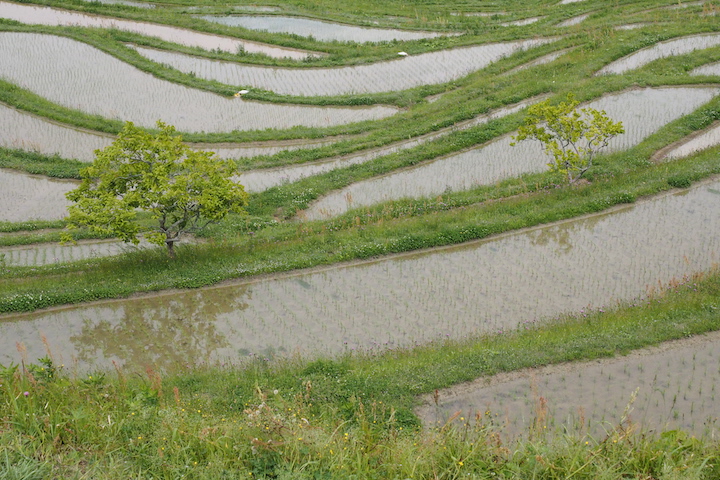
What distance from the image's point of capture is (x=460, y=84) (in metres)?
Result: 21.1

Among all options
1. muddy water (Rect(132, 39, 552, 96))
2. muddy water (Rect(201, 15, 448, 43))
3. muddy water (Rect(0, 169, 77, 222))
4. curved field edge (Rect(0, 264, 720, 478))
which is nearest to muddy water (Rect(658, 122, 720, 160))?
curved field edge (Rect(0, 264, 720, 478))

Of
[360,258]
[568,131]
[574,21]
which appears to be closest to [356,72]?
[574,21]

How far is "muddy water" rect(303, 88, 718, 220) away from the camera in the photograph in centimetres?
1510

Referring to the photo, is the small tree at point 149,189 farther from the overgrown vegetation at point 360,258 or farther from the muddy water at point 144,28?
the muddy water at point 144,28

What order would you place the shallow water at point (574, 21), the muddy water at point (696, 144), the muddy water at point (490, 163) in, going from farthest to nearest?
1. the shallow water at point (574, 21)
2. the muddy water at point (696, 144)
3. the muddy water at point (490, 163)

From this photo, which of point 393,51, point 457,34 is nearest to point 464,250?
point 393,51

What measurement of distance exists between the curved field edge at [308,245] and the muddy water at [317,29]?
13554mm

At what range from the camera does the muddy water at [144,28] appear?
2516 centimetres

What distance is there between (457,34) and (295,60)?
265 inches

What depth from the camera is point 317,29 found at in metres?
27.4

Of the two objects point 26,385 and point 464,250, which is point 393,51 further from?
point 26,385

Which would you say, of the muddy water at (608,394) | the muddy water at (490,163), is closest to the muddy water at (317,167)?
the muddy water at (490,163)

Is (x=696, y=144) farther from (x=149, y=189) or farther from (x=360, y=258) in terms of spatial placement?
(x=149, y=189)

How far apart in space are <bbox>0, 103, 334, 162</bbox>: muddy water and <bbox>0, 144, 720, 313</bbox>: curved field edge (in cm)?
484
